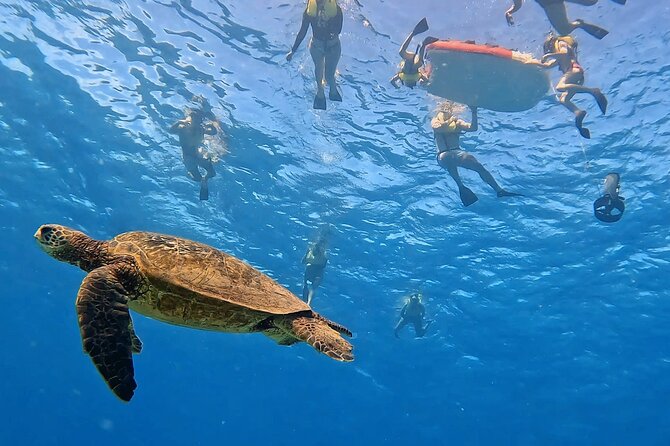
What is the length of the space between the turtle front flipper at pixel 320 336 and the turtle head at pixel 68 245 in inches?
79.8

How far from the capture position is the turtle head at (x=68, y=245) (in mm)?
4082

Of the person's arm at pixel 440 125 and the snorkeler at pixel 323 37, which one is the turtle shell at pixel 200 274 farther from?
the person's arm at pixel 440 125

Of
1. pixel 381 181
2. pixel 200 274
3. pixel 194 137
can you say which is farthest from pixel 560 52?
pixel 194 137

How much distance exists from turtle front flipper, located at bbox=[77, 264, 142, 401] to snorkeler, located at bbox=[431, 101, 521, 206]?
1020 centimetres

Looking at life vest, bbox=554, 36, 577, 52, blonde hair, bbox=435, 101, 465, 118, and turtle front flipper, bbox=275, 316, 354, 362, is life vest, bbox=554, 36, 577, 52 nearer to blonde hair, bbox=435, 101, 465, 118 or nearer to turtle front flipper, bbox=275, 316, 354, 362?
blonde hair, bbox=435, 101, 465, 118

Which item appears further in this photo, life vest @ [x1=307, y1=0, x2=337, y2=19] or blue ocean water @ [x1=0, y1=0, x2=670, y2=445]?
blue ocean water @ [x1=0, y1=0, x2=670, y2=445]

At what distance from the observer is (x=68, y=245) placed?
13.9ft

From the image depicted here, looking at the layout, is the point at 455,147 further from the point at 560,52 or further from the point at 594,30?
the point at 594,30

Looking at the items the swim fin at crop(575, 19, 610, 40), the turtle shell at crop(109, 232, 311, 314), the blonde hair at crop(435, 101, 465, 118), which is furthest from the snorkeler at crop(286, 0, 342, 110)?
the turtle shell at crop(109, 232, 311, 314)

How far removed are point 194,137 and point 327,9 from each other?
27.0ft

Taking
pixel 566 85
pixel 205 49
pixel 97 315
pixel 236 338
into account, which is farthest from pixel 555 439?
pixel 97 315

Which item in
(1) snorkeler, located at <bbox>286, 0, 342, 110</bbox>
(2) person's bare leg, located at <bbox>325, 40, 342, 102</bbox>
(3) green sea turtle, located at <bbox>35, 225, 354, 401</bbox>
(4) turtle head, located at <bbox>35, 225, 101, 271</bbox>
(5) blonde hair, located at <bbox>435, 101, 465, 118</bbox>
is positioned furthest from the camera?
(5) blonde hair, located at <bbox>435, 101, 465, 118</bbox>

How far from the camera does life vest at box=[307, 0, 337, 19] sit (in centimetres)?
1000

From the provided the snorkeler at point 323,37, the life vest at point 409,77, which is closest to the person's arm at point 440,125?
the life vest at point 409,77
